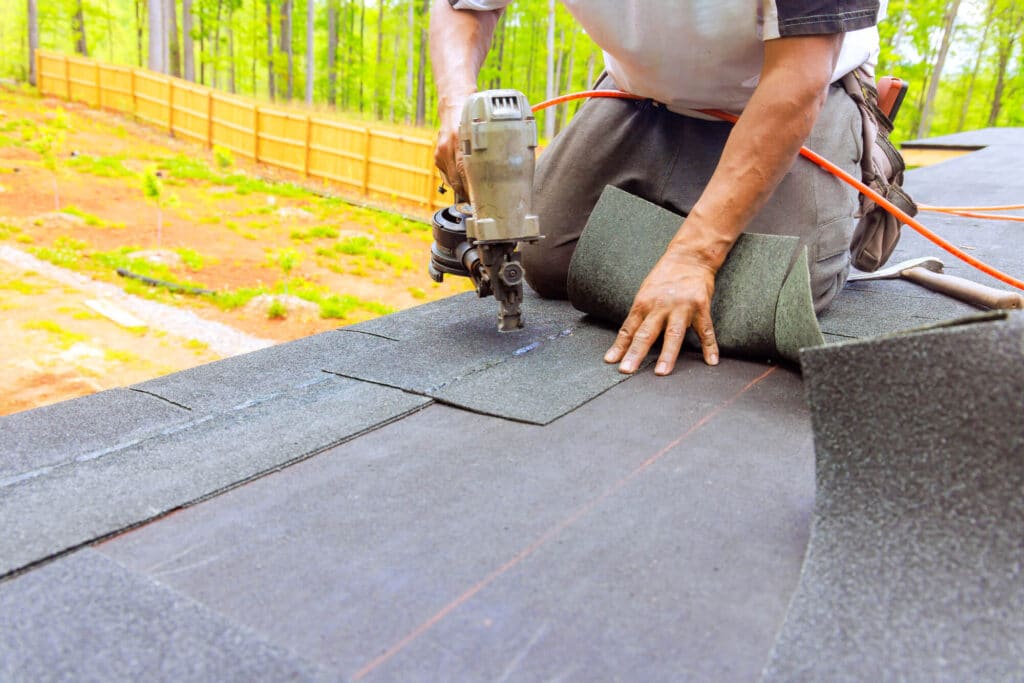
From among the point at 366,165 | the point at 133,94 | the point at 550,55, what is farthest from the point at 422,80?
the point at 366,165

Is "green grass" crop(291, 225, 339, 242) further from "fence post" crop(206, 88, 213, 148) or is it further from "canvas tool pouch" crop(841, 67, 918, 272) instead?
"canvas tool pouch" crop(841, 67, 918, 272)

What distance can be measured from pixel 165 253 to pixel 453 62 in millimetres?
8463

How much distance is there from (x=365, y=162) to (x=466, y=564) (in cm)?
1333

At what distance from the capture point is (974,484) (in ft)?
2.78

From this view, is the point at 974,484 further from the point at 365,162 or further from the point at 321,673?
the point at 365,162

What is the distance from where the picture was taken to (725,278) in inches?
71.9

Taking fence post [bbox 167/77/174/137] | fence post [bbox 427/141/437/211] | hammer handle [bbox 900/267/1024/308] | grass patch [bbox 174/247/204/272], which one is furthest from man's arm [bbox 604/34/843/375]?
fence post [bbox 167/77/174/137]

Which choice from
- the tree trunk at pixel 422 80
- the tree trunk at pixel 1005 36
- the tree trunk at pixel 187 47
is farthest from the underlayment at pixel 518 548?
the tree trunk at pixel 422 80

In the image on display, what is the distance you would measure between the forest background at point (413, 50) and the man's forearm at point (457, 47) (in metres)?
15.8

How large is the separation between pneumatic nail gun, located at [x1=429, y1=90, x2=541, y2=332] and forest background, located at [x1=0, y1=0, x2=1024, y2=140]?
16.3 metres

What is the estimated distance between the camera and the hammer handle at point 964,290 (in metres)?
2.18

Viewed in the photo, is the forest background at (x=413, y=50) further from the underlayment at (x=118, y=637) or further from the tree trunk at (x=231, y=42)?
the underlayment at (x=118, y=637)

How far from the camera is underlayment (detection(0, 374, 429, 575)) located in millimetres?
1023

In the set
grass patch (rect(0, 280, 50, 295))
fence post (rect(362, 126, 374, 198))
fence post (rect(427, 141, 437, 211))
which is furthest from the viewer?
fence post (rect(362, 126, 374, 198))
